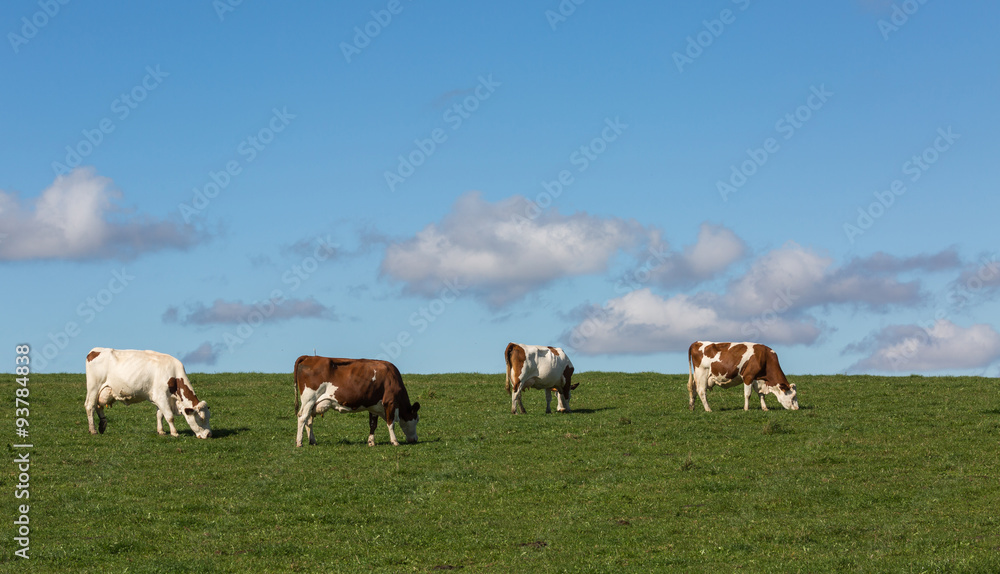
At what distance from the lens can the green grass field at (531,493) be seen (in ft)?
46.6

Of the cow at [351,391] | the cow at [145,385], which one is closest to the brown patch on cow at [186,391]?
the cow at [145,385]

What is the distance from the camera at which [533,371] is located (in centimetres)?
3034

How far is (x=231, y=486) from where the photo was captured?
63.3 feet

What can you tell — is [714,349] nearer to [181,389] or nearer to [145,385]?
[181,389]

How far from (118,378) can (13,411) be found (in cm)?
823

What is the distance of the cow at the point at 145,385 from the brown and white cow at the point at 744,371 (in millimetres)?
15448

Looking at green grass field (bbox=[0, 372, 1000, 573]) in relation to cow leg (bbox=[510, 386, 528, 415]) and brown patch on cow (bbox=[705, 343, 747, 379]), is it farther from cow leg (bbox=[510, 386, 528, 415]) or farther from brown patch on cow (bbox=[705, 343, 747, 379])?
brown patch on cow (bbox=[705, 343, 747, 379])

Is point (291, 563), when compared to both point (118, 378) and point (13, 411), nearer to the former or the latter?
point (118, 378)

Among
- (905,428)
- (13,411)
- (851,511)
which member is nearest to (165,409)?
(13,411)

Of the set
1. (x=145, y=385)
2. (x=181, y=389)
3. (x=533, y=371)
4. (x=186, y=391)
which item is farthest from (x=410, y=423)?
(x=145, y=385)

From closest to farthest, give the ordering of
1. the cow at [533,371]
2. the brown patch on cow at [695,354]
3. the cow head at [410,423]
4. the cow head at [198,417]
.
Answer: the cow head at [410,423]
the cow head at [198,417]
the cow at [533,371]
the brown patch on cow at [695,354]

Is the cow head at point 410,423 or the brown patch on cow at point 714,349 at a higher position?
the brown patch on cow at point 714,349

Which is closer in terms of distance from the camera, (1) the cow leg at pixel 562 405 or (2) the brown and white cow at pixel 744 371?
(2) the brown and white cow at pixel 744 371

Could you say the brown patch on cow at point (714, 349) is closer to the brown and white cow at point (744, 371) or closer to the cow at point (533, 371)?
the brown and white cow at point (744, 371)
